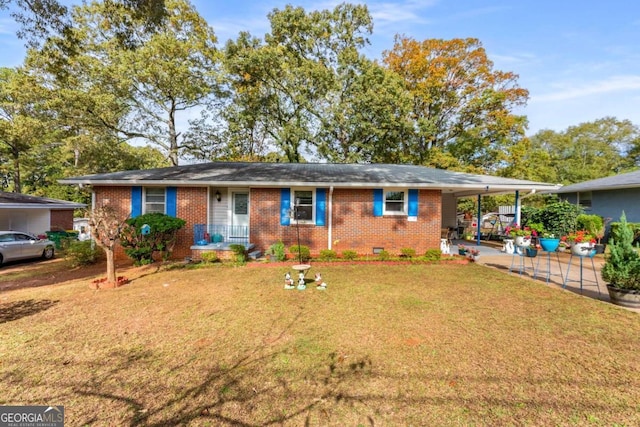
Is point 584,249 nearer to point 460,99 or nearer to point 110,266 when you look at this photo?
point 110,266

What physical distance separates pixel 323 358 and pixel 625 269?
5762mm

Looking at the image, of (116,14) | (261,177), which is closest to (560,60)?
(261,177)

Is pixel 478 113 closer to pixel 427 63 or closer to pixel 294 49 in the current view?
pixel 427 63

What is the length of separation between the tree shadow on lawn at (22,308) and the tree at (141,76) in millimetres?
16579

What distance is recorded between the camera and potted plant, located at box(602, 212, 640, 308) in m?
5.00

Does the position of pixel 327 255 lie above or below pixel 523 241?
below

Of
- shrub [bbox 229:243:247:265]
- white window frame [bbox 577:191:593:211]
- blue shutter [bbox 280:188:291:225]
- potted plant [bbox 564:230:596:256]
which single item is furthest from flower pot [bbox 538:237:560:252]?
white window frame [bbox 577:191:593:211]

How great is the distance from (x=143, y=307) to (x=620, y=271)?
882 cm

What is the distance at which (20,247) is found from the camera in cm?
1055

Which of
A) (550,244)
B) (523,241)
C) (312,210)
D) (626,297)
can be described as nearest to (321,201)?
(312,210)

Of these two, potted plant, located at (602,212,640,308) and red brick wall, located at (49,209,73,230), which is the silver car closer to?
red brick wall, located at (49,209,73,230)

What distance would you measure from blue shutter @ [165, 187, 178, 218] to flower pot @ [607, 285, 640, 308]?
39.4 feet

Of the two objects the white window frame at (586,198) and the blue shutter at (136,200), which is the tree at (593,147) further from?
the blue shutter at (136,200)

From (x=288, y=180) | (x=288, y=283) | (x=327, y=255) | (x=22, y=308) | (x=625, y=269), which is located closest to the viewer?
(x=625, y=269)
